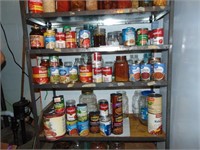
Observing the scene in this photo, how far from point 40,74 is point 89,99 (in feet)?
1.66

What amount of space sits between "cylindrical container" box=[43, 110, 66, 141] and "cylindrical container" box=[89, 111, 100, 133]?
0.19 meters

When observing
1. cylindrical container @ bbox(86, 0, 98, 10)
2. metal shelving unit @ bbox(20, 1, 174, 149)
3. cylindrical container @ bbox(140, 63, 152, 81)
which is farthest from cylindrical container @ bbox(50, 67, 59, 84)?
cylindrical container @ bbox(140, 63, 152, 81)

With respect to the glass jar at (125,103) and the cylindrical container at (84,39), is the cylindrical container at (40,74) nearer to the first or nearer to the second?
the cylindrical container at (84,39)

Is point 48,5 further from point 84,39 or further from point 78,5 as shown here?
point 84,39

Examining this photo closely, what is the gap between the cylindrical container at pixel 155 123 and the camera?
1.05 meters

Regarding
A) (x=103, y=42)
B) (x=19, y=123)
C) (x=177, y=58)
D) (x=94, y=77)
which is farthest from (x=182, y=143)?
(x=19, y=123)

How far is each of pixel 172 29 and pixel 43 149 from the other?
1213 millimetres

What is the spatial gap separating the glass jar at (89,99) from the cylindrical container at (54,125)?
332mm

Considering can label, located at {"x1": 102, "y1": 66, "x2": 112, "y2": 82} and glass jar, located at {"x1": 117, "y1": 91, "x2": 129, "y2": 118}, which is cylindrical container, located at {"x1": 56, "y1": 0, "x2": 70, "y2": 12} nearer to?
can label, located at {"x1": 102, "y1": 66, "x2": 112, "y2": 82}

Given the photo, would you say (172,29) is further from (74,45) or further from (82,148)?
(82,148)

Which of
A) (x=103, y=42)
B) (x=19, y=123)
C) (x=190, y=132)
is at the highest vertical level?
(x=103, y=42)

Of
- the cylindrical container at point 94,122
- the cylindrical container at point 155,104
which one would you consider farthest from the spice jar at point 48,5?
the cylindrical container at point 155,104

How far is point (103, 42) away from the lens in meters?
1.10

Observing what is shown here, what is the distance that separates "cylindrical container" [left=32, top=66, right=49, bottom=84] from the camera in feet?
3.52
